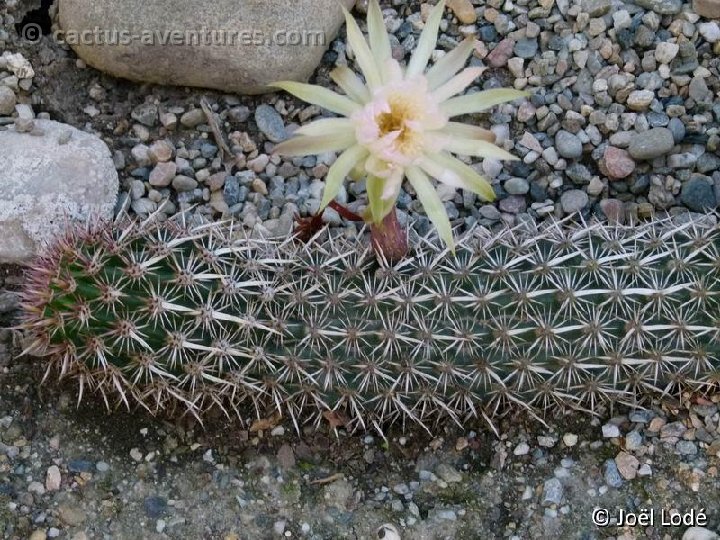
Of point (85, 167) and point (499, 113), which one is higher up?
point (499, 113)

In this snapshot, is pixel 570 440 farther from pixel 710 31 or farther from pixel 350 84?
pixel 710 31

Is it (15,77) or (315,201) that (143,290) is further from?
(15,77)

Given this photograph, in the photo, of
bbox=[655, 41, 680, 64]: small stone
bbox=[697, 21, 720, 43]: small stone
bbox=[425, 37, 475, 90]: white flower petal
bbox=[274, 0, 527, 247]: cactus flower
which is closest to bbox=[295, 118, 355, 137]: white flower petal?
bbox=[274, 0, 527, 247]: cactus flower

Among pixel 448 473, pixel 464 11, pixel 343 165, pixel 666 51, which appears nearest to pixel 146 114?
pixel 464 11

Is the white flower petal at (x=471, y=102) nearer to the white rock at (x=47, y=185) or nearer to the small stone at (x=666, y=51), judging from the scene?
the white rock at (x=47, y=185)

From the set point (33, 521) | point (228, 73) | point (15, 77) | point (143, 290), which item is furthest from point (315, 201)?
point (33, 521)
